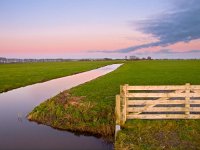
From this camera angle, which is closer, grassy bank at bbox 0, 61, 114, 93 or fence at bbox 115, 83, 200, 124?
fence at bbox 115, 83, 200, 124

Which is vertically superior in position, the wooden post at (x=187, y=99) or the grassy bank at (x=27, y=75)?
the wooden post at (x=187, y=99)

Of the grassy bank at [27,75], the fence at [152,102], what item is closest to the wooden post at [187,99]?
the fence at [152,102]

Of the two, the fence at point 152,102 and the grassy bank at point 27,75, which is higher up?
the fence at point 152,102

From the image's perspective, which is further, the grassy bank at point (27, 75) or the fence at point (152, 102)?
the grassy bank at point (27, 75)

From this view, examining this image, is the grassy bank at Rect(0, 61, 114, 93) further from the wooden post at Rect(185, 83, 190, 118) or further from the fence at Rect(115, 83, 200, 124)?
the wooden post at Rect(185, 83, 190, 118)

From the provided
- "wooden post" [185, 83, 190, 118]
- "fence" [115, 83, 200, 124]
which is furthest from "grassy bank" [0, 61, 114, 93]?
"wooden post" [185, 83, 190, 118]

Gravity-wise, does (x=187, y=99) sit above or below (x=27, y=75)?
above

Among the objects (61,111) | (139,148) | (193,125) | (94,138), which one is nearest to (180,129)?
(193,125)

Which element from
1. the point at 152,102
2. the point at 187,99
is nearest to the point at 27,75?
the point at 152,102

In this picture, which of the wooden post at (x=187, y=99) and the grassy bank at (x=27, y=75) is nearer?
the wooden post at (x=187, y=99)

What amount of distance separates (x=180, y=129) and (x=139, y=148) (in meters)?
3.25

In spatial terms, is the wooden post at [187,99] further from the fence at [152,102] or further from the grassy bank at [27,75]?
the grassy bank at [27,75]

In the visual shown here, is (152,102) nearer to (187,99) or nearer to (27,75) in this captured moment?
(187,99)

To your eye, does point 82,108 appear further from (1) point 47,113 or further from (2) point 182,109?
(2) point 182,109
